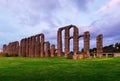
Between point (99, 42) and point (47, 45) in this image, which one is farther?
point (47, 45)

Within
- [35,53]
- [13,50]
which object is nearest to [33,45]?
[35,53]

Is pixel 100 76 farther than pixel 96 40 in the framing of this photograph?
No

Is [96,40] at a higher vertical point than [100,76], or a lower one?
higher

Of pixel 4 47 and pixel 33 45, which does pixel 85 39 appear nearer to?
pixel 33 45

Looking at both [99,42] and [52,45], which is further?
[52,45]

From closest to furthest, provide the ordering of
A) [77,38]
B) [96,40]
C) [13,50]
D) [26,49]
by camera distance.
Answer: [96,40] → [77,38] → [26,49] → [13,50]

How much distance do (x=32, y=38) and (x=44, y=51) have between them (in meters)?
7.26

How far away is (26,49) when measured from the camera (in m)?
70.0

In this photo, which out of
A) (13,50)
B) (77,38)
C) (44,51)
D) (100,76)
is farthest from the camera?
(13,50)

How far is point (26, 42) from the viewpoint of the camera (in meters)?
70.1

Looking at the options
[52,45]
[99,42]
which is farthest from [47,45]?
[99,42]

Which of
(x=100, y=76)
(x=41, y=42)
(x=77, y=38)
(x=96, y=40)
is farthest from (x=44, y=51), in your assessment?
(x=100, y=76)

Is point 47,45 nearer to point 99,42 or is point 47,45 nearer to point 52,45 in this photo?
point 52,45

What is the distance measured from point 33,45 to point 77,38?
18.7m
